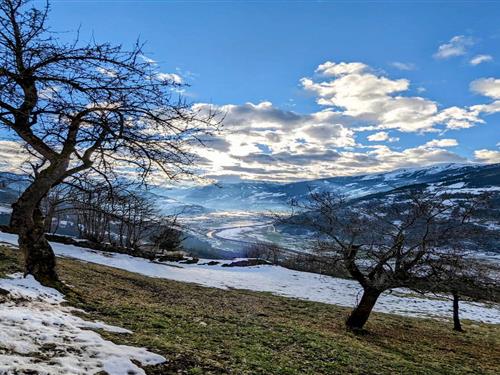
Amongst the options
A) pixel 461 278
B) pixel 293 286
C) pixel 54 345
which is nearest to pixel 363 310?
pixel 461 278

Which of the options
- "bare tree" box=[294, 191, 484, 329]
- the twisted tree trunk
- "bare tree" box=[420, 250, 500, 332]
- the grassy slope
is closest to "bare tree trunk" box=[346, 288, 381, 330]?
"bare tree" box=[294, 191, 484, 329]

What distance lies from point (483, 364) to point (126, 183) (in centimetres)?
1500

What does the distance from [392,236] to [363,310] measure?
3.82 m

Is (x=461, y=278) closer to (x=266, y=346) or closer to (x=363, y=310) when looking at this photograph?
(x=363, y=310)

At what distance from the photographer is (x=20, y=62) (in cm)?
802

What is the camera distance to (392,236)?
1703 cm

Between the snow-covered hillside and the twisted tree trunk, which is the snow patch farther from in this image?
the snow-covered hillside

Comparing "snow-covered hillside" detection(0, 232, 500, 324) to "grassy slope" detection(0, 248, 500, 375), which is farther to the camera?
"snow-covered hillside" detection(0, 232, 500, 324)

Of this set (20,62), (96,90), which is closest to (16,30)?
(20,62)

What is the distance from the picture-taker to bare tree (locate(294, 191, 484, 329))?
631 inches

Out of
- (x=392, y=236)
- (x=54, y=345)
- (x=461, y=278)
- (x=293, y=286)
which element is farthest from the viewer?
(x=293, y=286)

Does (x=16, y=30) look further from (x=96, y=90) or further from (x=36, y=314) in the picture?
(x=36, y=314)

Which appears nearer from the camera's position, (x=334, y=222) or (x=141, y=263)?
(x=334, y=222)

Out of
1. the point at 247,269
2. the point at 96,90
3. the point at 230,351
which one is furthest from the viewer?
the point at 247,269
